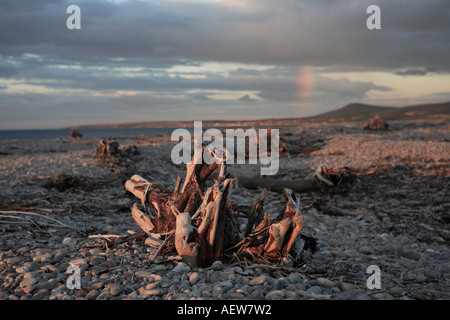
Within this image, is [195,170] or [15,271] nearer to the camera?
[15,271]

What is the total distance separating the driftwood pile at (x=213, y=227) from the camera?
13.0 feet

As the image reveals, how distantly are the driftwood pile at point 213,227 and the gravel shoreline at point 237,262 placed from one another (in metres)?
0.21

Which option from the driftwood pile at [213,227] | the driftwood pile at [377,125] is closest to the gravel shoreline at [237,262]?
the driftwood pile at [213,227]

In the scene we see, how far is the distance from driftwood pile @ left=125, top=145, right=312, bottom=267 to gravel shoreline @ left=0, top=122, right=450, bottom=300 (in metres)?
0.21

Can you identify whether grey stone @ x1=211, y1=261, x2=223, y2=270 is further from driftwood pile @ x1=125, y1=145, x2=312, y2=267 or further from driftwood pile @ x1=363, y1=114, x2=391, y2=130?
driftwood pile @ x1=363, y1=114, x2=391, y2=130

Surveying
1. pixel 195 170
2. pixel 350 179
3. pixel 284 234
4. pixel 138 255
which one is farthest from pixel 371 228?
pixel 138 255

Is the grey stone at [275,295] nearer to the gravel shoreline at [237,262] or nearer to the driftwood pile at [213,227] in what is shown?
the gravel shoreline at [237,262]

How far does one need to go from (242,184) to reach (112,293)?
7.68 meters

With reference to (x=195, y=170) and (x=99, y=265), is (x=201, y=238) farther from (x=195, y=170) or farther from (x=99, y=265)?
(x=99, y=265)

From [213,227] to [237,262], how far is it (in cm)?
52

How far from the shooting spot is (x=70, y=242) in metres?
4.99

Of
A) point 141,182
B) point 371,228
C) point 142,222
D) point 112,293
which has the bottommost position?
point 371,228

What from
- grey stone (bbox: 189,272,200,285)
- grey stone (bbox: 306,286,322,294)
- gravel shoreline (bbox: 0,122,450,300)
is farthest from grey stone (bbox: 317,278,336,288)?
grey stone (bbox: 189,272,200,285)

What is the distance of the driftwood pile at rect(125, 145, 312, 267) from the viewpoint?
13.0 ft
